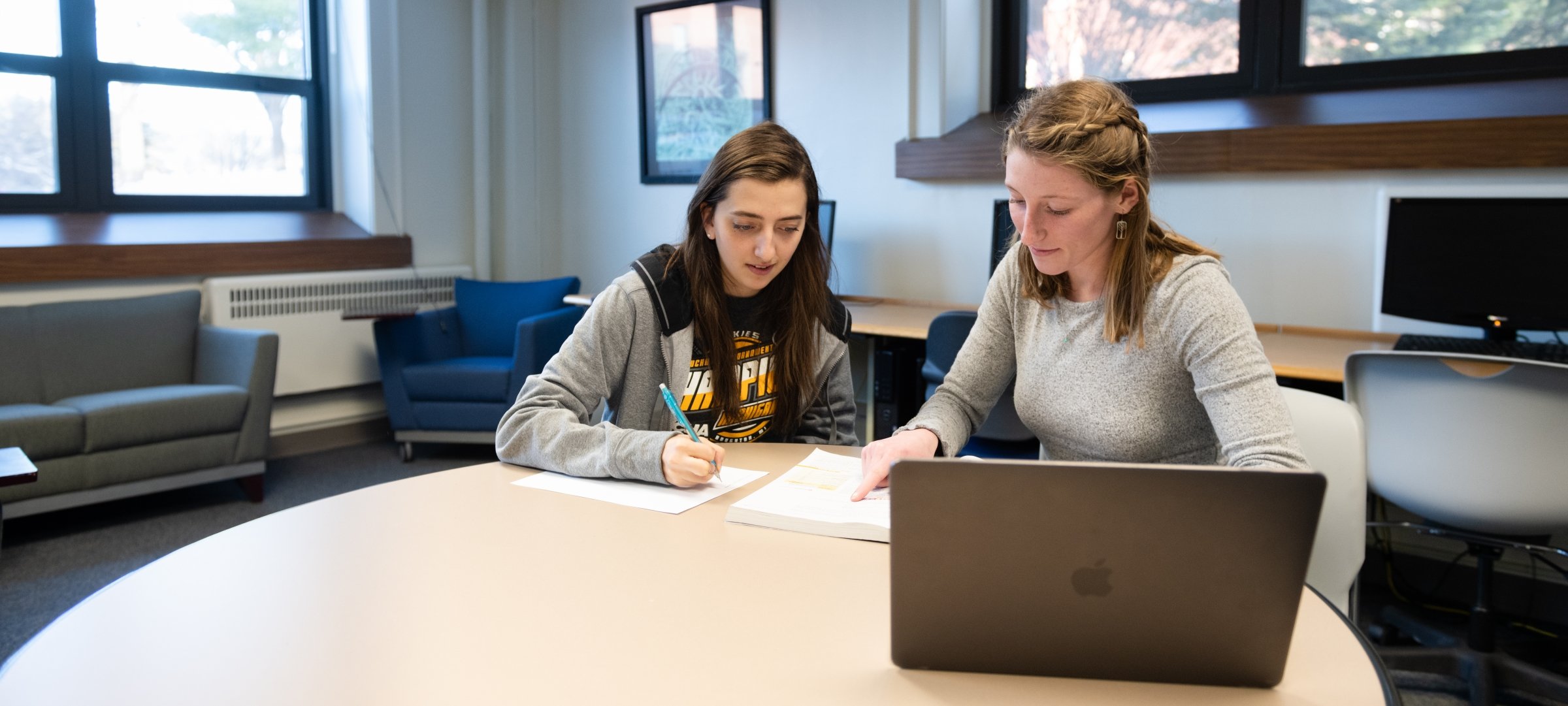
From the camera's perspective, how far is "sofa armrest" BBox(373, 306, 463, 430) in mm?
4031

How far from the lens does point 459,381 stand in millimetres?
3973

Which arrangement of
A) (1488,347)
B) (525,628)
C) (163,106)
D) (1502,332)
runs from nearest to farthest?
(525,628) < (1488,347) < (1502,332) < (163,106)

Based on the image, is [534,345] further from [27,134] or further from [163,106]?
[27,134]

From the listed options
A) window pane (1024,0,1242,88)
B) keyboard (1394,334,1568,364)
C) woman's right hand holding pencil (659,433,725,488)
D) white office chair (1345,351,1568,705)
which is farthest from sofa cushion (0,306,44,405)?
keyboard (1394,334,1568,364)

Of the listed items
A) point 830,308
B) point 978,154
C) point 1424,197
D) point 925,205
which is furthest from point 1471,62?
point 830,308

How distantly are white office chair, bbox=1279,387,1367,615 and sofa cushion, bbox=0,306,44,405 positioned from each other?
3.64 metres

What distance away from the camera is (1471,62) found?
2.92 meters

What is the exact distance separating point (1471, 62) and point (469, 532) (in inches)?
119

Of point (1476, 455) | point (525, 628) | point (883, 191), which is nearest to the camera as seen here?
point (525, 628)

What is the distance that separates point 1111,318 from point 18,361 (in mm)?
3467

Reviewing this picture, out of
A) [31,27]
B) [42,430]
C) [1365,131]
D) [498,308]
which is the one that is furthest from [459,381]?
[1365,131]

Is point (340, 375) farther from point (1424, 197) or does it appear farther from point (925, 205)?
point (1424, 197)

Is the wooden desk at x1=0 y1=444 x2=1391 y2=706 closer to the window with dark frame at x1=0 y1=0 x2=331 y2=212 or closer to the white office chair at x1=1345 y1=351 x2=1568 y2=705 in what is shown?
the white office chair at x1=1345 y1=351 x2=1568 y2=705

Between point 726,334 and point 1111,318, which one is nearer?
point 1111,318
